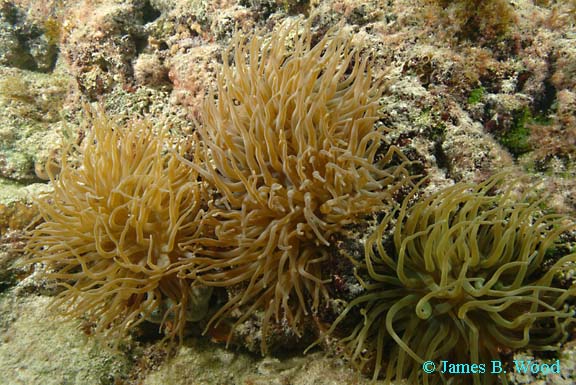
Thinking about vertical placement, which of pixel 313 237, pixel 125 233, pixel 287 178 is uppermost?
pixel 287 178

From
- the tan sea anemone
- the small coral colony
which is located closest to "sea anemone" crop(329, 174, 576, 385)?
the small coral colony

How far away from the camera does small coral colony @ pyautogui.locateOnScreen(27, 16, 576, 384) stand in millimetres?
2068

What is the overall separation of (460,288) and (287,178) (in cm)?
112

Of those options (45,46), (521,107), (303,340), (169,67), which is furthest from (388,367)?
(45,46)

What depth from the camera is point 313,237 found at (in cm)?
233

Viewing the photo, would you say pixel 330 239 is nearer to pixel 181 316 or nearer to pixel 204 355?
pixel 181 316

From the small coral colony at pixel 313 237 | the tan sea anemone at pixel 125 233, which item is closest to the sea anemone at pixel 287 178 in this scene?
the small coral colony at pixel 313 237

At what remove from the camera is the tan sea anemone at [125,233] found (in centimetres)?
245

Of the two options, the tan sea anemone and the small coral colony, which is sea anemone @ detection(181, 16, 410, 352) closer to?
the small coral colony

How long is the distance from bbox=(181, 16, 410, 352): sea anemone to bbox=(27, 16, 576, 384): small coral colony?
1 centimetres

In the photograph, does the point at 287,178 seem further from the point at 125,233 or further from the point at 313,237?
the point at 125,233

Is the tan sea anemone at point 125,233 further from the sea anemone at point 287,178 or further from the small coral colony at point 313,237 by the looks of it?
the sea anemone at point 287,178

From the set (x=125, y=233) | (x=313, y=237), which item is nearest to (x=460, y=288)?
(x=313, y=237)

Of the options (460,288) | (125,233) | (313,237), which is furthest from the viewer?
(125,233)
